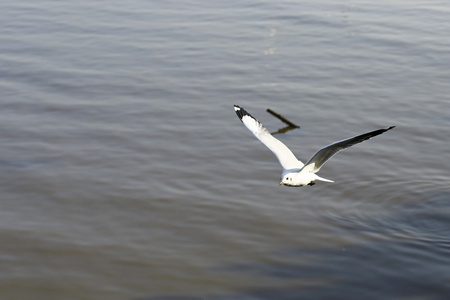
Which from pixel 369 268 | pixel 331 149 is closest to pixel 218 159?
pixel 369 268

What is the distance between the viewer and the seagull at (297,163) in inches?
372

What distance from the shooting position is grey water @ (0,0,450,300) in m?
10.8

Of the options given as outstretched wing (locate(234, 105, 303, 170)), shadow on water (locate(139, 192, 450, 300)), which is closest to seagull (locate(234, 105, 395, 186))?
outstretched wing (locate(234, 105, 303, 170))

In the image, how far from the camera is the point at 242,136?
1580 cm

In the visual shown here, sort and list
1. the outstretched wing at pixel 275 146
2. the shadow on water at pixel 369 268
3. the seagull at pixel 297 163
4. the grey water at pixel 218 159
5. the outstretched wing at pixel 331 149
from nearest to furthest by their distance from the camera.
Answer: the outstretched wing at pixel 331 149 < the seagull at pixel 297 163 < the shadow on water at pixel 369 268 < the grey water at pixel 218 159 < the outstretched wing at pixel 275 146

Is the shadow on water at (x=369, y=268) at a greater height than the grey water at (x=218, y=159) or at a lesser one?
lesser

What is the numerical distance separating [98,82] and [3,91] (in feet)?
7.83

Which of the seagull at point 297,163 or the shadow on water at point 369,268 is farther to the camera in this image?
the shadow on water at point 369,268

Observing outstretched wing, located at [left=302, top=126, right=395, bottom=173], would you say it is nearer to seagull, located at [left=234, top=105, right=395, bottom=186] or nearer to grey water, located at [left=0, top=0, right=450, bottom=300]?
seagull, located at [left=234, top=105, right=395, bottom=186]

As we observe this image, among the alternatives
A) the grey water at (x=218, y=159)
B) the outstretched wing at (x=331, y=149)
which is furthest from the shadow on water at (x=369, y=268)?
the outstretched wing at (x=331, y=149)

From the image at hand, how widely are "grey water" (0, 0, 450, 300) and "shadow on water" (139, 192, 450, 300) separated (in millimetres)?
30

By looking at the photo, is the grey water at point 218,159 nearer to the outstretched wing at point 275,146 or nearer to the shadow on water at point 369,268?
the shadow on water at point 369,268

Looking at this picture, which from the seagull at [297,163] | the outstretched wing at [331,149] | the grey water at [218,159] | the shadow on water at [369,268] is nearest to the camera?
the outstretched wing at [331,149]

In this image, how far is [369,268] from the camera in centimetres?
1088
